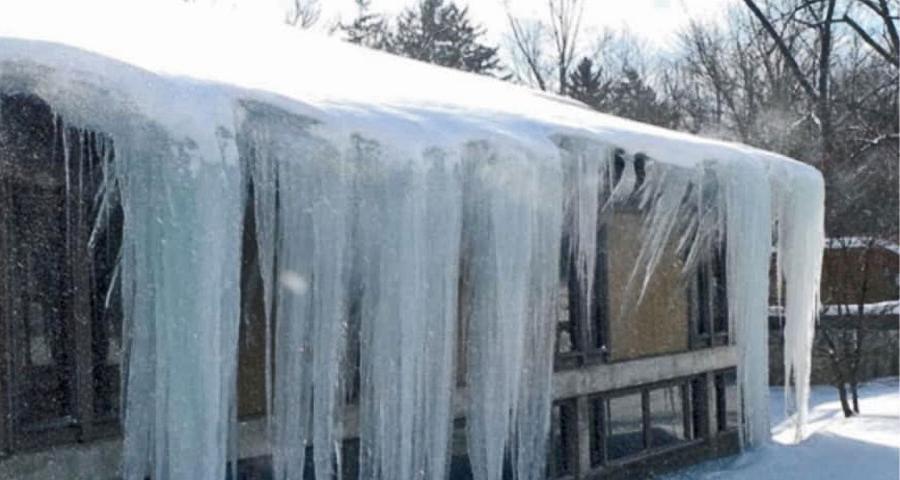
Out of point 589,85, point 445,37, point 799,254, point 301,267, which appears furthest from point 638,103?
point 301,267

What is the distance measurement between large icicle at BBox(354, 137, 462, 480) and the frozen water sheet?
0.03 ft

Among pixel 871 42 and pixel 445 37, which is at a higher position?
pixel 445 37

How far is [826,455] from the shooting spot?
10328 millimetres

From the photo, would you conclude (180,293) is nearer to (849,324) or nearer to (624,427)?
(624,427)

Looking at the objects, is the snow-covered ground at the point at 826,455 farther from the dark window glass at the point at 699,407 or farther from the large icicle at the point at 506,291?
the large icicle at the point at 506,291

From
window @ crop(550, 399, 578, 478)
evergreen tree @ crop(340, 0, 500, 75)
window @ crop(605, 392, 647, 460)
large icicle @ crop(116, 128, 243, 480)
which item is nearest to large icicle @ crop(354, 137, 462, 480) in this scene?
large icicle @ crop(116, 128, 243, 480)

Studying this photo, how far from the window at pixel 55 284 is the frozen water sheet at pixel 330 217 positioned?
0.22 meters

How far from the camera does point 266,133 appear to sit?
5.09m

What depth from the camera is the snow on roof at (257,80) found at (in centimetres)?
442

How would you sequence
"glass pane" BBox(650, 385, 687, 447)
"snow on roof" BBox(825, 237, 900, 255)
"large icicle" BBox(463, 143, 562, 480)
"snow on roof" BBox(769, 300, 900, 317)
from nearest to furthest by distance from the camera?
"large icicle" BBox(463, 143, 562, 480), "glass pane" BBox(650, 385, 687, 447), "snow on roof" BBox(769, 300, 900, 317), "snow on roof" BBox(825, 237, 900, 255)

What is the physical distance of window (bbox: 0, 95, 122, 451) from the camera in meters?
4.97

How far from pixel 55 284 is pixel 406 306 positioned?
5.04 feet

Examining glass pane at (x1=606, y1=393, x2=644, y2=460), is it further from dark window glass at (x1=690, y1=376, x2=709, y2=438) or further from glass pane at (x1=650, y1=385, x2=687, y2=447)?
dark window glass at (x1=690, y1=376, x2=709, y2=438)

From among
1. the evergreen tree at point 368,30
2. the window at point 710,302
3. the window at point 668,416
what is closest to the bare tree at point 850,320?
the window at point 710,302
